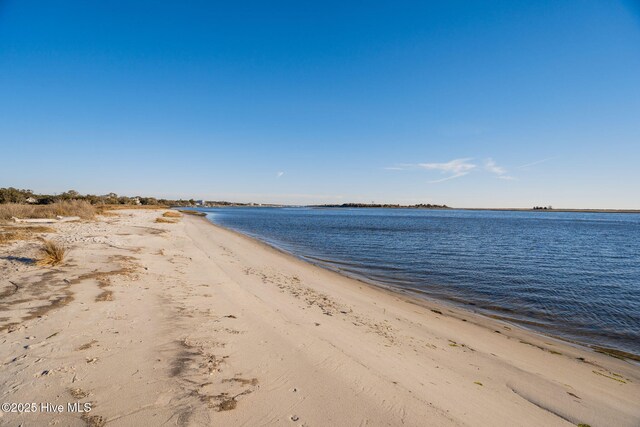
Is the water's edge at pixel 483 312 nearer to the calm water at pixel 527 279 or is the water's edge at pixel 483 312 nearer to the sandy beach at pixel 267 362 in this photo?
the calm water at pixel 527 279

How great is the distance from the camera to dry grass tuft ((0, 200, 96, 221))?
25906mm

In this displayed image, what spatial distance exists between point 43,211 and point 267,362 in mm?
38702

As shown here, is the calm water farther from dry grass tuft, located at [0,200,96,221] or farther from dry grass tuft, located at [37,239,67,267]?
dry grass tuft, located at [0,200,96,221]

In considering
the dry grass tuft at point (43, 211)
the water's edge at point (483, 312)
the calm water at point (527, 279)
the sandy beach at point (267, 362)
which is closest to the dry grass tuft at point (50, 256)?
the sandy beach at point (267, 362)

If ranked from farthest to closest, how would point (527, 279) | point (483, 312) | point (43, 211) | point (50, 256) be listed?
1. point (43, 211)
2. point (527, 279)
3. point (483, 312)
4. point (50, 256)

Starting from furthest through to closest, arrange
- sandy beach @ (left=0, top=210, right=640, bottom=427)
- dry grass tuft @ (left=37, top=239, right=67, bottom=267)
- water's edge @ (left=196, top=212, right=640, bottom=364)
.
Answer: dry grass tuft @ (left=37, top=239, right=67, bottom=267) < water's edge @ (left=196, top=212, right=640, bottom=364) < sandy beach @ (left=0, top=210, right=640, bottom=427)

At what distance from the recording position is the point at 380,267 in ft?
60.0

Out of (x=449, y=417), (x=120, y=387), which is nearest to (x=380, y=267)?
(x=449, y=417)

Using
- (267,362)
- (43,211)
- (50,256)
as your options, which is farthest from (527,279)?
(43,211)

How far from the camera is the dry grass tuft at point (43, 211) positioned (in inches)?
1020

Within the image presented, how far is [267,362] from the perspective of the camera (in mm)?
5121

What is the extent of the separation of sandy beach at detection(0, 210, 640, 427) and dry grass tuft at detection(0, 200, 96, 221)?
80.1 ft

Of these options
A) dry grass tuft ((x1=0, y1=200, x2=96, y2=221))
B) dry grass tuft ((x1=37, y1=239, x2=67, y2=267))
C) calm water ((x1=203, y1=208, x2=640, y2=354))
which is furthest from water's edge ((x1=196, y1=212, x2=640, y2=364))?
dry grass tuft ((x1=0, y1=200, x2=96, y2=221))

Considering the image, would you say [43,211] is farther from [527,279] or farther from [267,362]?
[527,279]
